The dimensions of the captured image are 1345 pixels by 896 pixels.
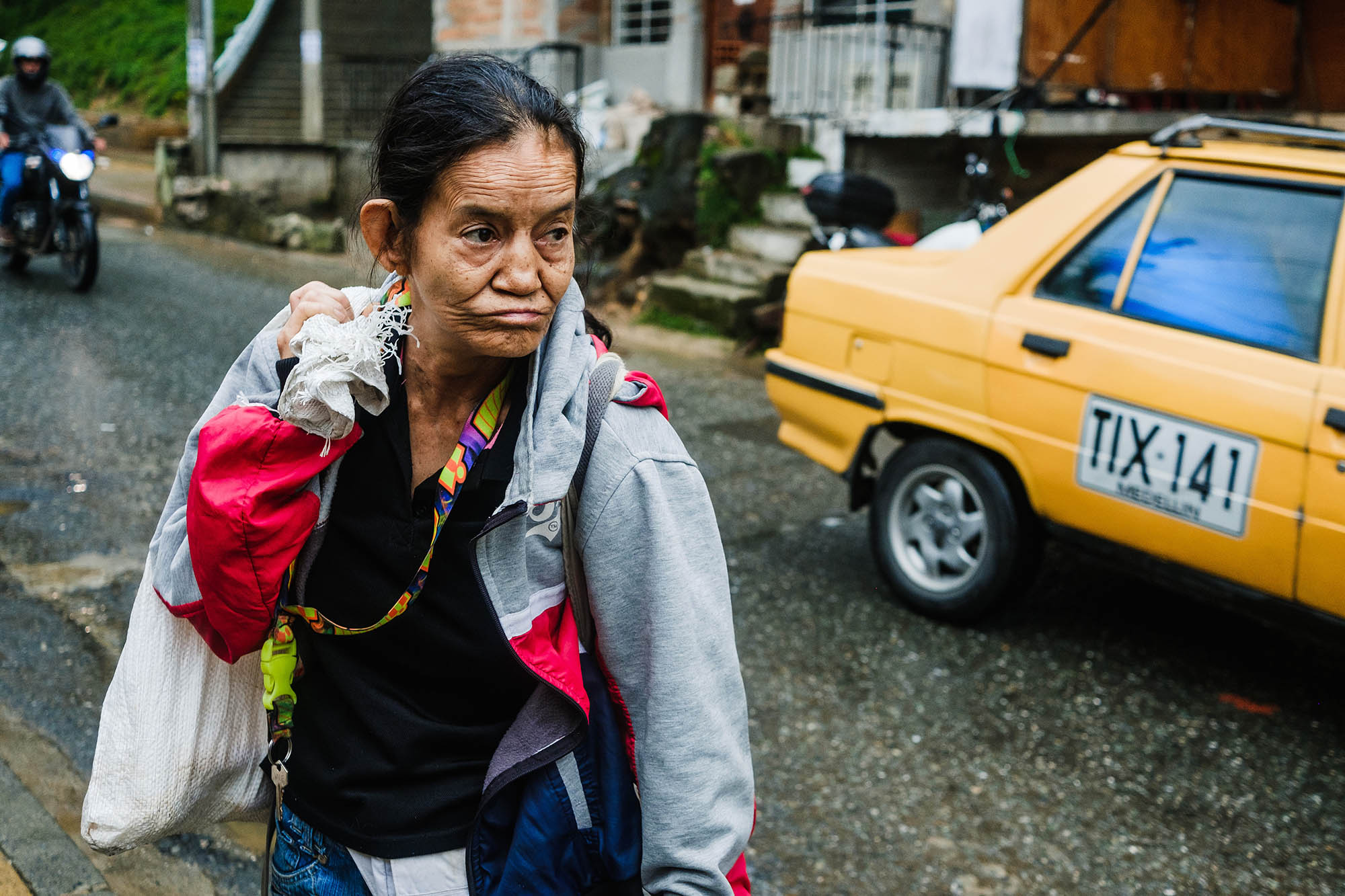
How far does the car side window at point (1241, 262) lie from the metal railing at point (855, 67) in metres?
6.82

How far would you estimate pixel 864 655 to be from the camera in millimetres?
4445

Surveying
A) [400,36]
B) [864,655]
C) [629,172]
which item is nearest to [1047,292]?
[864,655]

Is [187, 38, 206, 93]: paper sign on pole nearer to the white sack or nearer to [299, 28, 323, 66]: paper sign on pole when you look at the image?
[299, 28, 323, 66]: paper sign on pole

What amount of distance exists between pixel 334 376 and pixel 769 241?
946 centimetres

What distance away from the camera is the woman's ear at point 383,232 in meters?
1.61

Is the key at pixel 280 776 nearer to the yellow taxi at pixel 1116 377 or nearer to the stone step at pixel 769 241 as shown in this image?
the yellow taxi at pixel 1116 377

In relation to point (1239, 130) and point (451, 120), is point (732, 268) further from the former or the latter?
point (451, 120)

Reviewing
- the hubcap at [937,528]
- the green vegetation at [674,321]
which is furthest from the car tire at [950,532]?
the green vegetation at [674,321]

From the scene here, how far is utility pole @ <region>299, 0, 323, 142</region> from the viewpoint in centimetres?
1831

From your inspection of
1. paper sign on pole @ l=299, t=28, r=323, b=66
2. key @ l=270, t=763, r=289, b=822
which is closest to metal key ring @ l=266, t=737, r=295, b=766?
key @ l=270, t=763, r=289, b=822

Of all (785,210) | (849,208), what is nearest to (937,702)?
(849,208)

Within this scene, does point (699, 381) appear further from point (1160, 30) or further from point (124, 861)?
point (124, 861)

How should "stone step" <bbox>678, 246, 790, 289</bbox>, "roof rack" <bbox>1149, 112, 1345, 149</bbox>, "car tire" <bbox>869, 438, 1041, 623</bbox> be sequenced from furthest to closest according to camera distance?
"stone step" <bbox>678, 246, 790, 289</bbox>, "car tire" <bbox>869, 438, 1041, 623</bbox>, "roof rack" <bbox>1149, 112, 1345, 149</bbox>

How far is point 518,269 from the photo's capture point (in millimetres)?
1518
